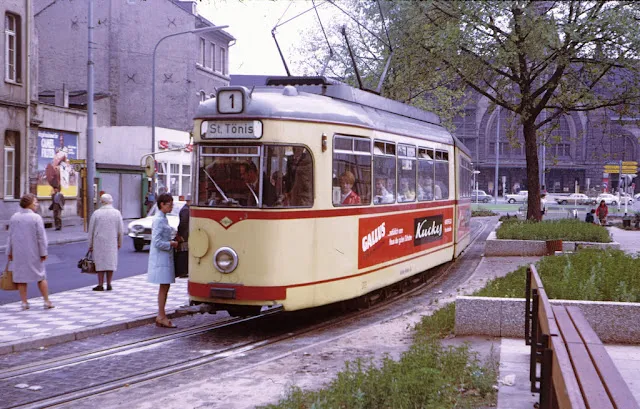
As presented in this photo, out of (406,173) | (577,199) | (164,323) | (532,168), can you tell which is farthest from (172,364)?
(577,199)

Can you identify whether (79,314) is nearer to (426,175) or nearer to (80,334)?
(80,334)

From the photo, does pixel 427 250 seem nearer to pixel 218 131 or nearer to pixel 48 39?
pixel 218 131

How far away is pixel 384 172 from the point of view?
→ 494 inches

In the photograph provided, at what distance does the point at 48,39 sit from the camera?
48188mm

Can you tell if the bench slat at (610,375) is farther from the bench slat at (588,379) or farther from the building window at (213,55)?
the building window at (213,55)

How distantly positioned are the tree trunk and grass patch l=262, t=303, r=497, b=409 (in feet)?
65.2

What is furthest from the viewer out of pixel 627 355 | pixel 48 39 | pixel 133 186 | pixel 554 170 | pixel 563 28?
pixel 554 170

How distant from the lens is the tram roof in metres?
10.4

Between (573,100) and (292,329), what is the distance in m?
19.0

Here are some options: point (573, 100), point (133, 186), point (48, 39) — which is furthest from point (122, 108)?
point (573, 100)

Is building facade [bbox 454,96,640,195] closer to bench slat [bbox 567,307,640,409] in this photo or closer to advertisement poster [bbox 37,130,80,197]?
advertisement poster [bbox 37,130,80,197]

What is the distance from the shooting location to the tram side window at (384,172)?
1219cm

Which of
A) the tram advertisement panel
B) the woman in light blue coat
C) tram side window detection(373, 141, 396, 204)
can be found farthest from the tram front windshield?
tram side window detection(373, 141, 396, 204)

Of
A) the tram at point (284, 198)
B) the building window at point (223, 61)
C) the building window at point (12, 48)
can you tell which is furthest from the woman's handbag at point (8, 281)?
the building window at point (223, 61)
